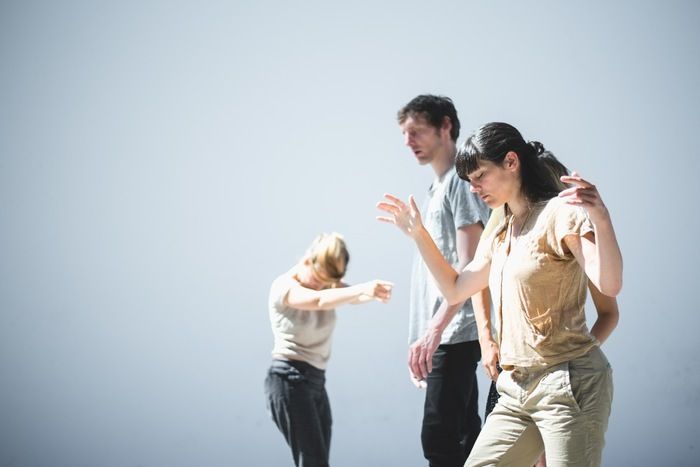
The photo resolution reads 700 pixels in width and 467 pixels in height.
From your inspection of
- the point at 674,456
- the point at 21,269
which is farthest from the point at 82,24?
the point at 674,456

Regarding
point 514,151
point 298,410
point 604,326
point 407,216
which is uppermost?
point 514,151

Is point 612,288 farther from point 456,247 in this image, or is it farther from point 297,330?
point 297,330

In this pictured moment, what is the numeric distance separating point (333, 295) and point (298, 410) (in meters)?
0.42

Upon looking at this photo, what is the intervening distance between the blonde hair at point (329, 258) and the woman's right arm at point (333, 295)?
0.08 meters

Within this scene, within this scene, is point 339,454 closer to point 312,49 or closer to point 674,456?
point 674,456

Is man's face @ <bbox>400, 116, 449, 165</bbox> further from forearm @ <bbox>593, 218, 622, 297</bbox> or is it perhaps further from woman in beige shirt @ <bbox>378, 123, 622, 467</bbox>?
forearm @ <bbox>593, 218, 622, 297</bbox>

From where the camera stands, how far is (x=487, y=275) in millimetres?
1771

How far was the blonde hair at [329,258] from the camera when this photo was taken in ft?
9.43

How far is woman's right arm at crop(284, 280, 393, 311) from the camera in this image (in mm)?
2527

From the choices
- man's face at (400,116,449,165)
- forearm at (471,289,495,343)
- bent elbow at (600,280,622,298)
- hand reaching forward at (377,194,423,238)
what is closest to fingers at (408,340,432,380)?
forearm at (471,289,495,343)

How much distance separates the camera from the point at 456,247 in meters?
2.22

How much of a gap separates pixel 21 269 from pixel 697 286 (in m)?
4.23

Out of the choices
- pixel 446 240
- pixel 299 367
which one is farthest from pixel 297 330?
pixel 446 240

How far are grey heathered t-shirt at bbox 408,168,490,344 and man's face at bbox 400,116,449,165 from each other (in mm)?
87
